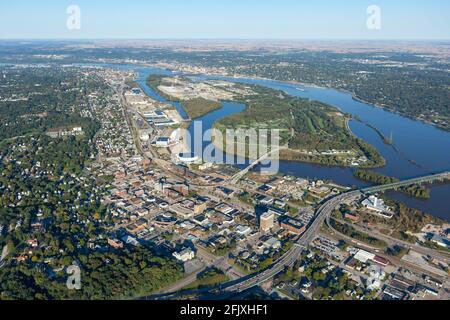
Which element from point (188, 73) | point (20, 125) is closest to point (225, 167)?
point (20, 125)

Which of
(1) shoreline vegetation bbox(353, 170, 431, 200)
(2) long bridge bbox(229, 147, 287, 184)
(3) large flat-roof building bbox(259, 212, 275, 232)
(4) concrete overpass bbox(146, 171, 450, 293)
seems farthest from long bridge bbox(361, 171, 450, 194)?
(2) long bridge bbox(229, 147, 287, 184)

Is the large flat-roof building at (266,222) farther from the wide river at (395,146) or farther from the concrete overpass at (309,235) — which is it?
the wide river at (395,146)

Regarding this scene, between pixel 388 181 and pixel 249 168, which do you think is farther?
pixel 249 168

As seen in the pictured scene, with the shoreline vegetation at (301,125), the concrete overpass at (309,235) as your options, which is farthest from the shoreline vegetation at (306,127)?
the concrete overpass at (309,235)

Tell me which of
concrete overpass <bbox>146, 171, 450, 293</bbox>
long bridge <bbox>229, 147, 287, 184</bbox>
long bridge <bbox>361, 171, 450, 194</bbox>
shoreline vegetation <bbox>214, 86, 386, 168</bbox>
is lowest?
concrete overpass <bbox>146, 171, 450, 293</bbox>

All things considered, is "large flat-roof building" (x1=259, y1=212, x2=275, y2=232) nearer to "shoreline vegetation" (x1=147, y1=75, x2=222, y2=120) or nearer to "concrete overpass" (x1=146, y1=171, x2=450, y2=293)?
"concrete overpass" (x1=146, y1=171, x2=450, y2=293)

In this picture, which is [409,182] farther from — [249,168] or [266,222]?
[266,222]

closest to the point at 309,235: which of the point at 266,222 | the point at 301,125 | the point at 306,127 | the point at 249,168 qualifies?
the point at 266,222
